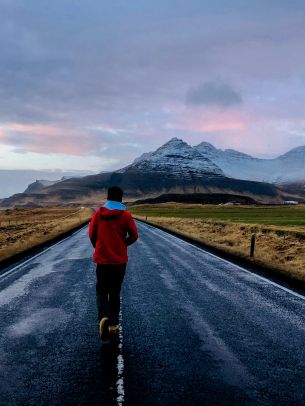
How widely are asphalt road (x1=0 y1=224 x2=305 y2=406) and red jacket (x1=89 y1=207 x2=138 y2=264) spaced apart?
51.2 inches

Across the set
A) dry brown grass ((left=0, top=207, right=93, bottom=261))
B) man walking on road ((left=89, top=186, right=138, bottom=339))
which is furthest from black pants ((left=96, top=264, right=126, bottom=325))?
dry brown grass ((left=0, top=207, right=93, bottom=261))

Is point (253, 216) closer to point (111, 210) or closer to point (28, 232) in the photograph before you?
point (28, 232)

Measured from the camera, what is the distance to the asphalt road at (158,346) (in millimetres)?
4930

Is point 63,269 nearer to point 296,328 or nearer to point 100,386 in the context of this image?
point 296,328

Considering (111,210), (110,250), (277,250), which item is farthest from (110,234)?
(277,250)

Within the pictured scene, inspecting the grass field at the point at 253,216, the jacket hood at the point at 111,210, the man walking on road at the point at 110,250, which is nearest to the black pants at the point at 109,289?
the man walking on road at the point at 110,250

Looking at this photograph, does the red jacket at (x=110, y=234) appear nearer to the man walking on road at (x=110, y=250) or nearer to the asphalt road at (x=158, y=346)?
the man walking on road at (x=110, y=250)

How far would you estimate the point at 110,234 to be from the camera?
6883 millimetres

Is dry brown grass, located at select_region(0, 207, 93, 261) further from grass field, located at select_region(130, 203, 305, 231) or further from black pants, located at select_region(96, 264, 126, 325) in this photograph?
grass field, located at select_region(130, 203, 305, 231)

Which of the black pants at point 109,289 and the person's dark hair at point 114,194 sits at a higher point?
the person's dark hair at point 114,194

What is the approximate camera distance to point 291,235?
2902cm

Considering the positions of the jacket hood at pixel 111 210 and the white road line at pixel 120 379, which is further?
the jacket hood at pixel 111 210

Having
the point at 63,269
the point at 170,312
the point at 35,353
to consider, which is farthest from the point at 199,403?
the point at 63,269

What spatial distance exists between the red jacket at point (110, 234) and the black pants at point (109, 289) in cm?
13
